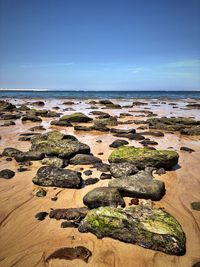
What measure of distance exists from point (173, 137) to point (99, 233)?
→ 1005cm

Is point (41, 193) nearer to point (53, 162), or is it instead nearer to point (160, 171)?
point (53, 162)

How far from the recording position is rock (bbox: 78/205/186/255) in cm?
426

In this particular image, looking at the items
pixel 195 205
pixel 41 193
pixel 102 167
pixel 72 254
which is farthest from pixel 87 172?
pixel 72 254

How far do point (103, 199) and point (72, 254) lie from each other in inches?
60.4

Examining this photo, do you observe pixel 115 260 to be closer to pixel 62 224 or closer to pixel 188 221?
pixel 62 224

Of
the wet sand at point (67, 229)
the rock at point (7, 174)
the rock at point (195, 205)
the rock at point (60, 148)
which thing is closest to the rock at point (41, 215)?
the wet sand at point (67, 229)

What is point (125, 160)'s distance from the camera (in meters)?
8.15

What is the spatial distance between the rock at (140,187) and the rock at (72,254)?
206 cm

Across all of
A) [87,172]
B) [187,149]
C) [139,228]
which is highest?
[139,228]

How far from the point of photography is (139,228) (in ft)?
14.5

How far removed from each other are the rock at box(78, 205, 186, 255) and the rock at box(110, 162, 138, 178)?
223cm

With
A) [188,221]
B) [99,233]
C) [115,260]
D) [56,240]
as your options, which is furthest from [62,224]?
[188,221]

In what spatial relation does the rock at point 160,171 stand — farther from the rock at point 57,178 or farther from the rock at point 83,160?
the rock at point 57,178

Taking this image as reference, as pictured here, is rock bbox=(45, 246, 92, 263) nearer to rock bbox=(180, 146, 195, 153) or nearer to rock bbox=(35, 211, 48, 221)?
rock bbox=(35, 211, 48, 221)
